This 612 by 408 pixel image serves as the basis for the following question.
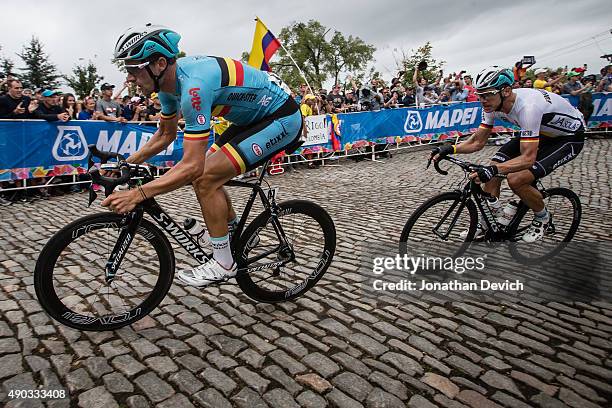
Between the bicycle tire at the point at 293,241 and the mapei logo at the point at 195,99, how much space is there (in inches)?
43.0

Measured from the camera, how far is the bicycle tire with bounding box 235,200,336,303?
3377 millimetres

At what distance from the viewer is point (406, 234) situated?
427 centimetres

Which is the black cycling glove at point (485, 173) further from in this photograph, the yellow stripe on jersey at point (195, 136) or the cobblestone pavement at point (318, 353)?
the yellow stripe on jersey at point (195, 136)

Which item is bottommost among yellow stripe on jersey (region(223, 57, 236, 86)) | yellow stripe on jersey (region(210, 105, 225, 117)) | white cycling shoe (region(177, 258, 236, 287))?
white cycling shoe (region(177, 258, 236, 287))

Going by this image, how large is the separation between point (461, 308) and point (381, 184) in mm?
6281

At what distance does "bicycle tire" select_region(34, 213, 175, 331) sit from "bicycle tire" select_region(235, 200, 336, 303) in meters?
0.60

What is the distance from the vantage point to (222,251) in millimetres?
3227

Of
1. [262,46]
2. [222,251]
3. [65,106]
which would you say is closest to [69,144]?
[65,106]

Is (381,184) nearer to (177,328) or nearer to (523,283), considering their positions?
(523,283)

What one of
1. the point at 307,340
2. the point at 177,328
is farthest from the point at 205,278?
the point at 307,340

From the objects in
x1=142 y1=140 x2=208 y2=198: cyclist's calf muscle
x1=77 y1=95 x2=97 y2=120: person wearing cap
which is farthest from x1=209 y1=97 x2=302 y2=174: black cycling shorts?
x1=77 y1=95 x2=97 y2=120: person wearing cap

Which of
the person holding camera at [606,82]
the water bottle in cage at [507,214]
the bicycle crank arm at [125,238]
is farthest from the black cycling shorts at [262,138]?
the person holding camera at [606,82]

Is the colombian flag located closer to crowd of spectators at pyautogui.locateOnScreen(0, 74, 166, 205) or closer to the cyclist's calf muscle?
crowd of spectators at pyautogui.locateOnScreen(0, 74, 166, 205)

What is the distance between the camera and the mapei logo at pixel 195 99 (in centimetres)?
274
